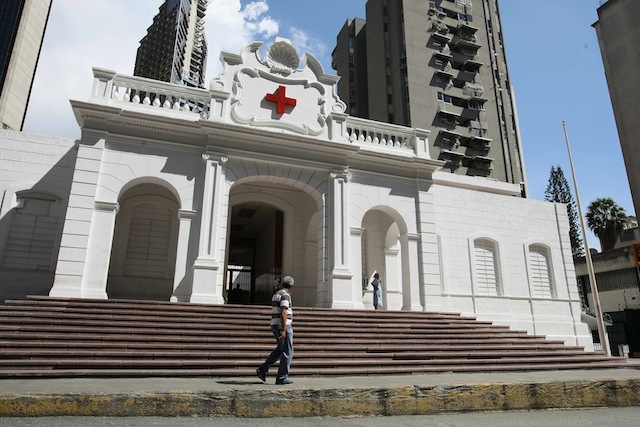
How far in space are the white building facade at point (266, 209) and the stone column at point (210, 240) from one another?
37 millimetres

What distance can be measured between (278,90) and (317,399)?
441 inches

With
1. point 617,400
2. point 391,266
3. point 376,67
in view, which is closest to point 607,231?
point 376,67

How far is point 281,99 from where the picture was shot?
46.0 feet

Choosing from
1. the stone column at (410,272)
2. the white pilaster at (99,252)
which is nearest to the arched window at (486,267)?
the stone column at (410,272)

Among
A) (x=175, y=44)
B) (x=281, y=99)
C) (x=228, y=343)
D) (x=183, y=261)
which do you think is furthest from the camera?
(x=175, y=44)

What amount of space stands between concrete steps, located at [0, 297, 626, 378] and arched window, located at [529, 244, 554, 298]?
5041 millimetres

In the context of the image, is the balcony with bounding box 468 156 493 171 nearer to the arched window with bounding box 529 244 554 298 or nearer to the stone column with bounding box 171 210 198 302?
the arched window with bounding box 529 244 554 298

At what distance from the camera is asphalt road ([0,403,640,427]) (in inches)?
169

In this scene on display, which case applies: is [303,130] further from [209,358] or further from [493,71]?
[493,71]

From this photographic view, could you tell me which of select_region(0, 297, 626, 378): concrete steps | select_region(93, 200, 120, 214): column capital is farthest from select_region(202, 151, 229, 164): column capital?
select_region(0, 297, 626, 378): concrete steps

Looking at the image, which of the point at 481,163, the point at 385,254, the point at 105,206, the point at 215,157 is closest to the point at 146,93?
the point at 215,157

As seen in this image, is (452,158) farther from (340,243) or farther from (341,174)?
(340,243)

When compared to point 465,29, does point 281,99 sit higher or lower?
lower

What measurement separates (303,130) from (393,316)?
6480 millimetres
